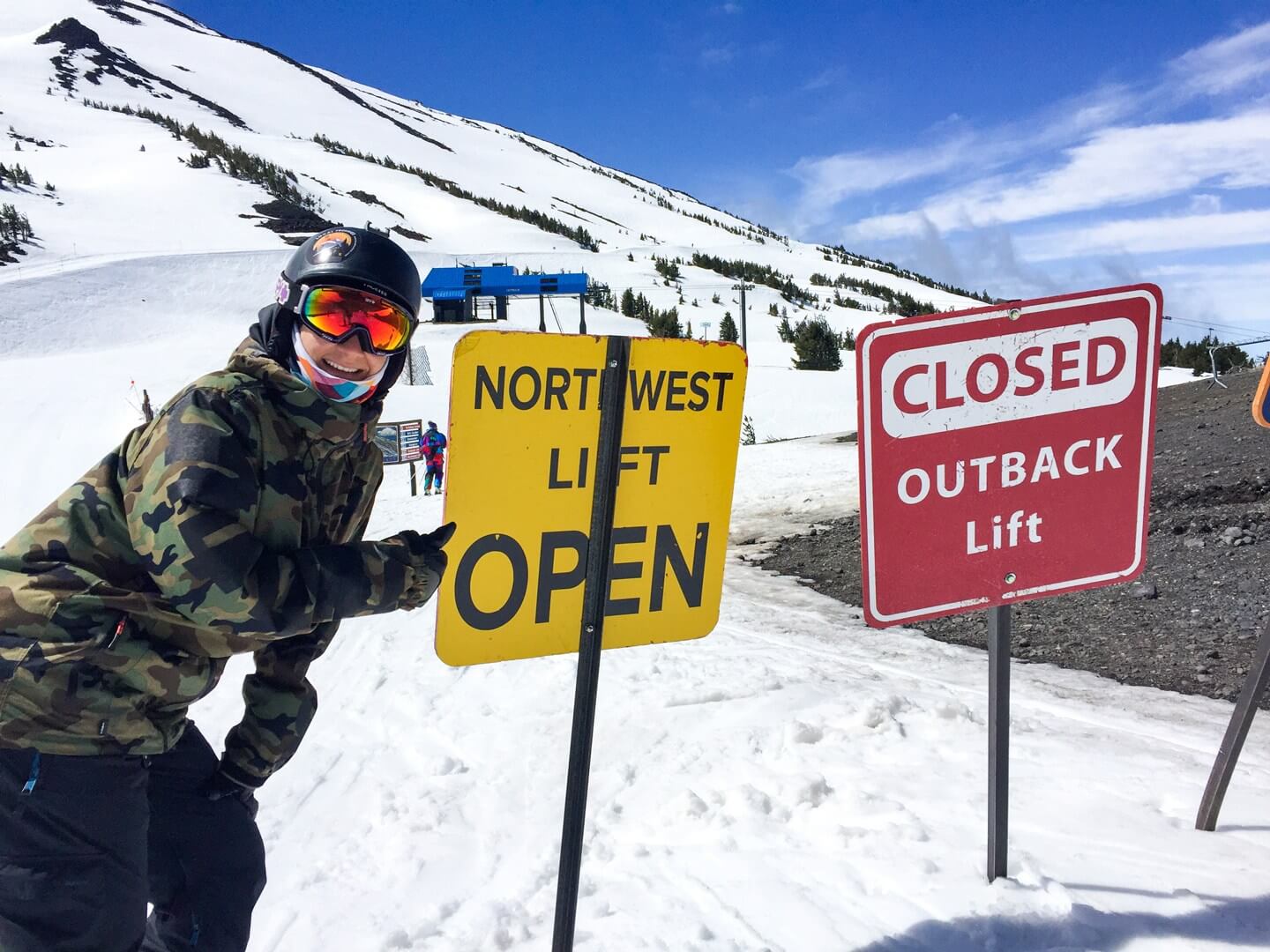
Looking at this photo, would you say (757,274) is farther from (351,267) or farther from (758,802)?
(351,267)

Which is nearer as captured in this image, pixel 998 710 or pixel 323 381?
pixel 323 381

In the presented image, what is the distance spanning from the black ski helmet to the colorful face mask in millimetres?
108

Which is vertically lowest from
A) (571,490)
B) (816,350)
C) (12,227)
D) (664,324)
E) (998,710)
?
(998,710)

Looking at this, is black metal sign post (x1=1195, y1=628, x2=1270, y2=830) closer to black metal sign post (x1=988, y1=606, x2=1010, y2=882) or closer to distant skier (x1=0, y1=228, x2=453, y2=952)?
black metal sign post (x1=988, y1=606, x2=1010, y2=882)

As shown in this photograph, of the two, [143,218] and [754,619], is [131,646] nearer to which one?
[754,619]

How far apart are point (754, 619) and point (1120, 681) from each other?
2.32 metres

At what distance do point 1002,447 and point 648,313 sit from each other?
104ft

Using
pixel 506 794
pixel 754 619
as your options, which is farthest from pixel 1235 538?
pixel 506 794

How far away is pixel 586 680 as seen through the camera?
208 cm

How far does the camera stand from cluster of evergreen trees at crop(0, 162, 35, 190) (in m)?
37.3

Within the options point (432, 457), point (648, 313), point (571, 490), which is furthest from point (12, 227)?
point (571, 490)

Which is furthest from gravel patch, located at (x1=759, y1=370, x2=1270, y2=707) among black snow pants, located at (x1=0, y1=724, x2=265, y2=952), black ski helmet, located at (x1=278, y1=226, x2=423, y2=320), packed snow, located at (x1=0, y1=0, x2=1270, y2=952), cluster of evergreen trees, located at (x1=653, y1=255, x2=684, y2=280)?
cluster of evergreen trees, located at (x1=653, y1=255, x2=684, y2=280)

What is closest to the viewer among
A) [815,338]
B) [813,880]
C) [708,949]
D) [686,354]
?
[686,354]

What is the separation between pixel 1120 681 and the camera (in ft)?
14.9
